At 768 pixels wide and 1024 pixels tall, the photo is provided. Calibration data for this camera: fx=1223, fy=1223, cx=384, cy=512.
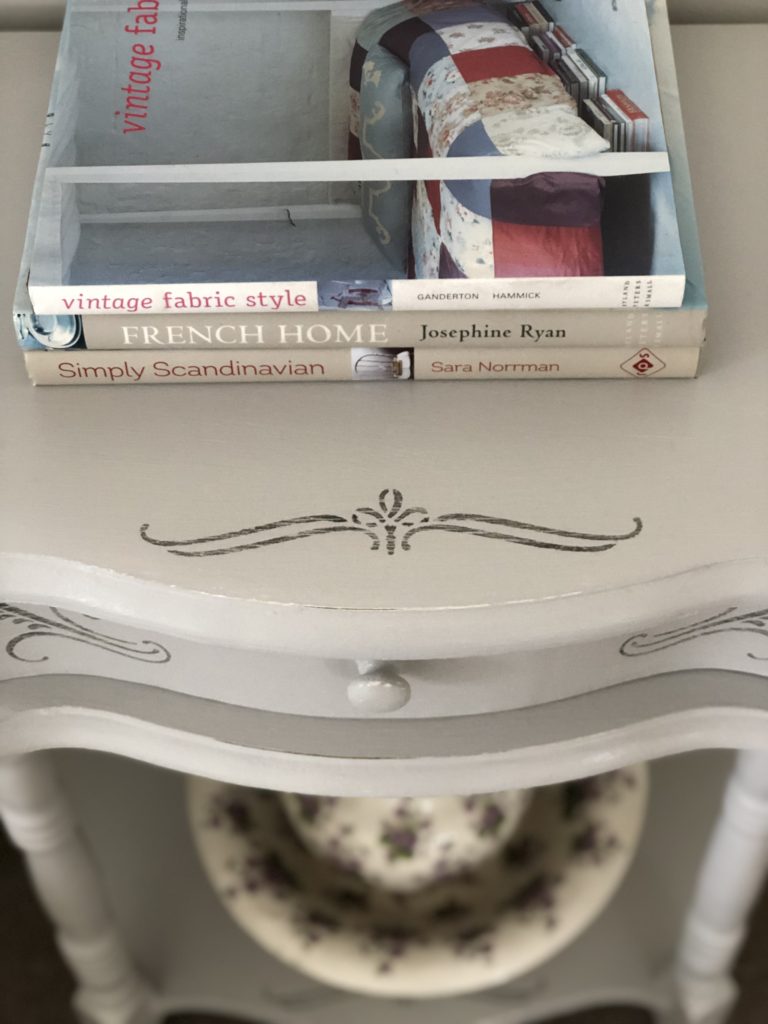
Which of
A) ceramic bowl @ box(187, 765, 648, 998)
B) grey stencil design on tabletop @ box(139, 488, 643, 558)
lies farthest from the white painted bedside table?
ceramic bowl @ box(187, 765, 648, 998)

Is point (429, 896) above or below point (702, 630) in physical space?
below

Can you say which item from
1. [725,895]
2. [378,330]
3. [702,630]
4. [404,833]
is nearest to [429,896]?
[404,833]

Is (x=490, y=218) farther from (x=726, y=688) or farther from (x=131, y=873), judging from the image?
(x=131, y=873)

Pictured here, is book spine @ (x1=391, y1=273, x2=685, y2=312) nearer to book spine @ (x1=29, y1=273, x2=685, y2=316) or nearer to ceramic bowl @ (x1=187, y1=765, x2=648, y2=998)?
book spine @ (x1=29, y1=273, x2=685, y2=316)

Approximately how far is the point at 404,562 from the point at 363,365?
3.6 inches

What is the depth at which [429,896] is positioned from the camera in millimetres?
846

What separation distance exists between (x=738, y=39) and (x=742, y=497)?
0.91 feet

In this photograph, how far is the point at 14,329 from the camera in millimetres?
508

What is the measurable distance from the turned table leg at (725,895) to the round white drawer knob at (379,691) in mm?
248

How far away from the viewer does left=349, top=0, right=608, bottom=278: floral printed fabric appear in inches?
18.1

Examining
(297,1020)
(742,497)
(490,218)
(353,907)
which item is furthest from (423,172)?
(297,1020)

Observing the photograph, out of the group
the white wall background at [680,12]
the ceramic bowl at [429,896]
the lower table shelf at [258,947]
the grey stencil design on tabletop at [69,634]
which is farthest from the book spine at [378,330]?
the lower table shelf at [258,947]

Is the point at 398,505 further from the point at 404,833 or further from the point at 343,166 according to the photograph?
the point at 404,833

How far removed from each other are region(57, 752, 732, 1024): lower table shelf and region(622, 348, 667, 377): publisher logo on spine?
1.78 feet
